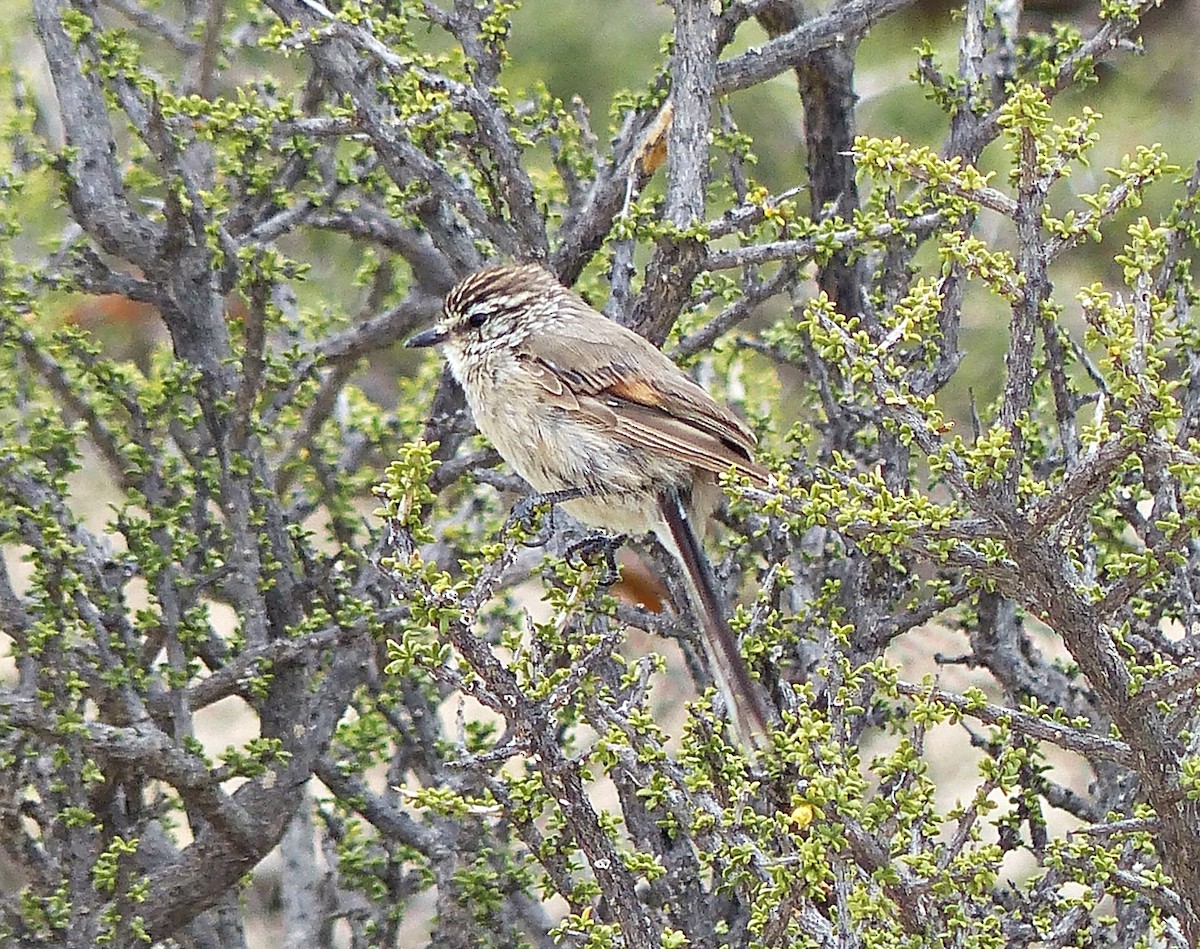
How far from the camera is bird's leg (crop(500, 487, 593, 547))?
11.4 feet

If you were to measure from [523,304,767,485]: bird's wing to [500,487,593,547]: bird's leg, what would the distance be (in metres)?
0.23

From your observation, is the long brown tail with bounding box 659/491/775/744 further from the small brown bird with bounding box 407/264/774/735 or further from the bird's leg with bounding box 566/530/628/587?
the bird's leg with bounding box 566/530/628/587

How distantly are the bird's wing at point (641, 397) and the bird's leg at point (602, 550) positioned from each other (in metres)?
0.25

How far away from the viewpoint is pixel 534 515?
3.56 m

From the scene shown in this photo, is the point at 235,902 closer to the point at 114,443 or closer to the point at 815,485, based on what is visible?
the point at 114,443

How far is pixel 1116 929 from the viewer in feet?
10.9

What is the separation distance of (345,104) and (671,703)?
385cm

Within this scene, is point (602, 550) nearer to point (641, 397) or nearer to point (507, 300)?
point (641, 397)

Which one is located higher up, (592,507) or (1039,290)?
(592,507)

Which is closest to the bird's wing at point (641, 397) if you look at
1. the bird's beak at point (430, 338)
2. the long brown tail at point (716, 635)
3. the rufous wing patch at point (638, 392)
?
the rufous wing patch at point (638, 392)

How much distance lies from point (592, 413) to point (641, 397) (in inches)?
5.4

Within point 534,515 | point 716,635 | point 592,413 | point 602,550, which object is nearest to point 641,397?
point 592,413

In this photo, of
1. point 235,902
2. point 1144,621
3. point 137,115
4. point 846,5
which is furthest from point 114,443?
point 1144,621

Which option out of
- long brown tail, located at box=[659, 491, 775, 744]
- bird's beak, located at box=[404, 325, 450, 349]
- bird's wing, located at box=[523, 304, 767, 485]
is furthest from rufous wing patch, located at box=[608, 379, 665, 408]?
bird's beak, located at box=[404, 325, 450, 349]
